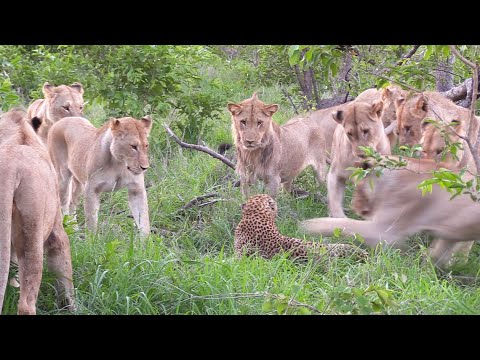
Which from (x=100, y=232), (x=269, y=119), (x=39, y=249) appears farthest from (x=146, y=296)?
(x=269, y=119)

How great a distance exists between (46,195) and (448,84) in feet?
20.6

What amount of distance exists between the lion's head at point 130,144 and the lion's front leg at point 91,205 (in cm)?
35

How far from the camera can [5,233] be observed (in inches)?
127

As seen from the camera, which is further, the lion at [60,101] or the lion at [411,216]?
the lion at [60,101]

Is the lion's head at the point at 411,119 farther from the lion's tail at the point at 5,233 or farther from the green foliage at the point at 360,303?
the lion's tail at the point at 5,233

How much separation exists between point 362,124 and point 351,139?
0.17 meters

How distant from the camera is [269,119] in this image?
7.42 m

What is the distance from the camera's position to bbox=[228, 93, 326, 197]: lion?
715 centimetres

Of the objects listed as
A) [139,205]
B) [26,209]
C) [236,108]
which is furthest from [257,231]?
[26,209]

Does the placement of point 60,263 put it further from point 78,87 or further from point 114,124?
point 78,87

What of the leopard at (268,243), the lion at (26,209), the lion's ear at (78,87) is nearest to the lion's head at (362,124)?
the leopard at (268,243)

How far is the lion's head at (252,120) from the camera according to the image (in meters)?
7.20

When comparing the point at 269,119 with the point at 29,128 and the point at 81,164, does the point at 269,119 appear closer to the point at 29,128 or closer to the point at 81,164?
the point at 81,164

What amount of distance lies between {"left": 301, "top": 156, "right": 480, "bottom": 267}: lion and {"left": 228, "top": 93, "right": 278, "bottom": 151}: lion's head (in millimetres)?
2250
